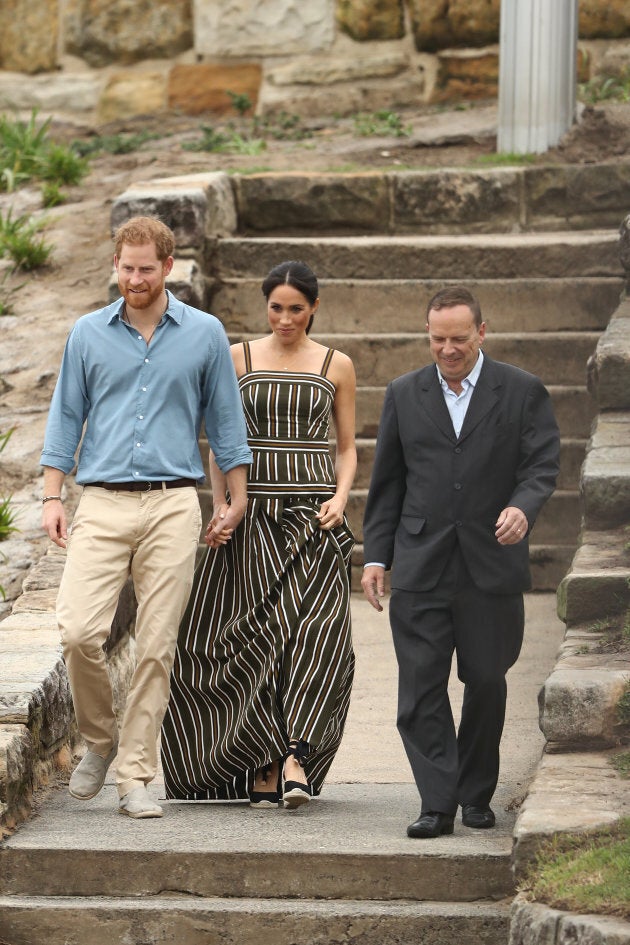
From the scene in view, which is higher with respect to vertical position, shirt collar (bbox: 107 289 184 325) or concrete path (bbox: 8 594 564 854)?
shirt collar (bbox: 107 289 184 325)

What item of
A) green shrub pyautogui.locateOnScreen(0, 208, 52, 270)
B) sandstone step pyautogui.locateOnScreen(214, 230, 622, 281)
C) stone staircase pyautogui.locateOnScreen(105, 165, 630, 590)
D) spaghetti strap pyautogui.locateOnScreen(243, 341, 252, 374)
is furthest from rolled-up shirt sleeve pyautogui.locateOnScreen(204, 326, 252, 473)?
green shrub pyautogui.locateOnScreen(0, 208, 52, 270)

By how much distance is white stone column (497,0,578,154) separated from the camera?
8.96 metres

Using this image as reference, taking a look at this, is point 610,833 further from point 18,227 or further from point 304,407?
point 18,227

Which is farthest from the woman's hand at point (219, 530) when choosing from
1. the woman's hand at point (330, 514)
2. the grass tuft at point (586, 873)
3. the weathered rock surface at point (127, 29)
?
the weathered rock surface at point (127, 29)

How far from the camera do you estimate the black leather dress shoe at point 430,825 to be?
14.0 ft

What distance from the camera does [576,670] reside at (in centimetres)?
447

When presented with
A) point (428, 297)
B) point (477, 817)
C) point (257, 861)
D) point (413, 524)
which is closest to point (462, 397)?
point (413, 524)

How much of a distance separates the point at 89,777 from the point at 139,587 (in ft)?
2.01

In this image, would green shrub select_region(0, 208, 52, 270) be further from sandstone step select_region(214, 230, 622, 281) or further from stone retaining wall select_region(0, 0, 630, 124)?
stone retaining wall select_region(0, 0, 630, 124)

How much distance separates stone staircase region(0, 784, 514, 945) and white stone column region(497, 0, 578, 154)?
19.1 feet

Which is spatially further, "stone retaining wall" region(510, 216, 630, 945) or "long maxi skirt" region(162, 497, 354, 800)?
"long maxi skirt" region(162, 497, 354, 800)

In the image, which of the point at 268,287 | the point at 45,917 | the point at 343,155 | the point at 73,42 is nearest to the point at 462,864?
the point at 45,917

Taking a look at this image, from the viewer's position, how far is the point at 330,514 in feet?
15.6

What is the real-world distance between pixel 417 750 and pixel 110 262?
15.6ft
